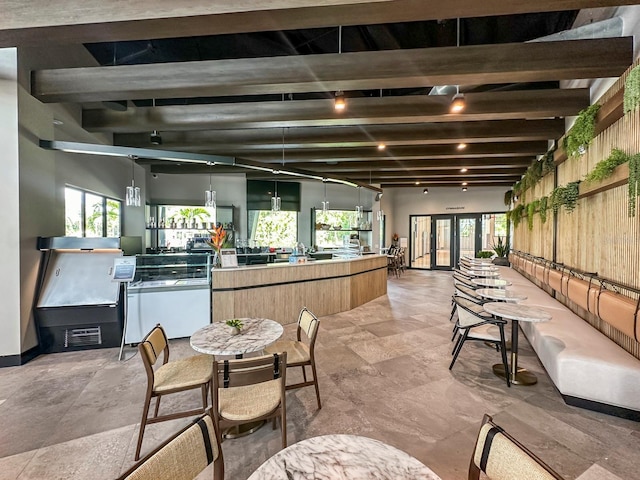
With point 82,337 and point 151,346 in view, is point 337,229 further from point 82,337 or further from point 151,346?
point 151,346

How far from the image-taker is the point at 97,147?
388 cm

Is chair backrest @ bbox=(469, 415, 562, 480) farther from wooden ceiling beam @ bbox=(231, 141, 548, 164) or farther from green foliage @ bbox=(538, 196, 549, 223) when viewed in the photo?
wooden ceiling beam @ bbox=(231, 141, 548, 164)

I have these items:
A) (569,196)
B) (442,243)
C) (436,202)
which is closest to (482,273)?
(569,196)

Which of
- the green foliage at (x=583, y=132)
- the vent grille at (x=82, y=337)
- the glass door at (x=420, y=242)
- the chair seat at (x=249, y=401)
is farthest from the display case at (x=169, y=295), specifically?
the glass door at (x=420, y=242)

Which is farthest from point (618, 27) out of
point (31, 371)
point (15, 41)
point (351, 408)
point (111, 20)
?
point (31, 371)

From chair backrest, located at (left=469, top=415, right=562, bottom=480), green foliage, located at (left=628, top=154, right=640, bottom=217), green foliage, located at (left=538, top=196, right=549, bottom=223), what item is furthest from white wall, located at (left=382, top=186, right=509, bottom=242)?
chair backrest, located at (left=469, top=415, right=562, bottom=480)

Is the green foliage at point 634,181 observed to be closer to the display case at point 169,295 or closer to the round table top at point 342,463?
the round table top at point 342,463

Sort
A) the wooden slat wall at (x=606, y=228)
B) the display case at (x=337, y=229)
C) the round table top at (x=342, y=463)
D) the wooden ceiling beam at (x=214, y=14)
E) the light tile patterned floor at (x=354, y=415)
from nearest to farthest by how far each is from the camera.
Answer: the round table top at (x=342, y=463) → the light tile patterned floor at (x=354, y=415) → the wooden ceiling beam at (x=214, y=14) → the wooden slat wall at (x=606, y=228) → the display case at (x=337, y=229)

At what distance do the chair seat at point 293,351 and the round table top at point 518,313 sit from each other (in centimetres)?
208

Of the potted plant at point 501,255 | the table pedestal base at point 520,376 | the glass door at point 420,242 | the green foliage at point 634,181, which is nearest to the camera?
the green foliage at point 634,181

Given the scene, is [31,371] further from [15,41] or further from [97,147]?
[15,41]

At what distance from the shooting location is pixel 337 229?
10.4 metres

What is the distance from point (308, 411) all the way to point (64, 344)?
3640mm

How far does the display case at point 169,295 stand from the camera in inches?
161
